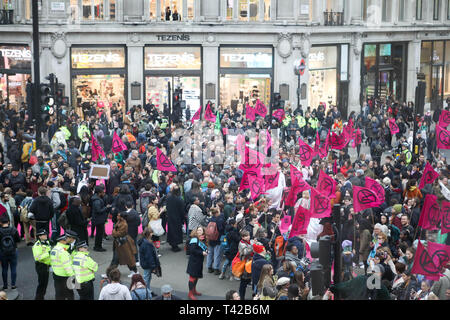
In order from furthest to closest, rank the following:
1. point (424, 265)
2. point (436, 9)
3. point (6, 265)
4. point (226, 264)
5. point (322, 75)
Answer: point (436, 9) < point (322, 75) < point (226, 264) < point (6, 265) < point (424, 265)

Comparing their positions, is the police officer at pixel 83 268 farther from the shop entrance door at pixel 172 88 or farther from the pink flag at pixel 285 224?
the shop entrance door at pixel 172 88

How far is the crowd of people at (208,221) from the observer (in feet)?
41.8

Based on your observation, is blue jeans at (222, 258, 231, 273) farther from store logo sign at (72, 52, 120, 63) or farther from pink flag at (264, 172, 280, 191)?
store logo sign at (72, 52, 120, 63)

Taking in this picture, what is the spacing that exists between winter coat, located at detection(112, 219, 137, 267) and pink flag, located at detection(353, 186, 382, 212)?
4.85m

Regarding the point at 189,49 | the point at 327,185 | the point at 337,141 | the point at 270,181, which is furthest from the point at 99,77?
the point at 327,185

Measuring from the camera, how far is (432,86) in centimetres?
4875

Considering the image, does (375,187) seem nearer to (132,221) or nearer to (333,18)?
(132,221)

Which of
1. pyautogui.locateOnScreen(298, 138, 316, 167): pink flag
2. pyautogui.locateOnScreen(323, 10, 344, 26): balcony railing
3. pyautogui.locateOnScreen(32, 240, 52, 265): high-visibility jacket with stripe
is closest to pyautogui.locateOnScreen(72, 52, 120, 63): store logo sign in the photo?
pyautogui.locateOnScreen(323, 10, 344, 26): balcony railing

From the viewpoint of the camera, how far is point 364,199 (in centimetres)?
1487

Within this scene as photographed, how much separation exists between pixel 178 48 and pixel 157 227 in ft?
76.0

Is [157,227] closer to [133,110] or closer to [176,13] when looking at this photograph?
[133,110]

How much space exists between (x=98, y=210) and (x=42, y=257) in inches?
142

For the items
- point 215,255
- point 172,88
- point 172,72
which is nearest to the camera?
point 215,255

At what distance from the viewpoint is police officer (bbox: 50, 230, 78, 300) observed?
13.1 metres
